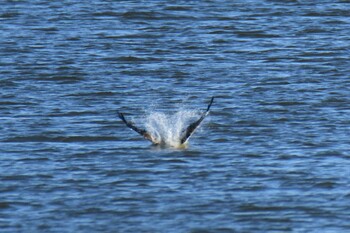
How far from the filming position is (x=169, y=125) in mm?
17906

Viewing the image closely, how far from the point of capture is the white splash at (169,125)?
56.3ft

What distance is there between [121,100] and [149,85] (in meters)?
1.49

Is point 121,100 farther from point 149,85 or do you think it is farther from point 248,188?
point 248,188

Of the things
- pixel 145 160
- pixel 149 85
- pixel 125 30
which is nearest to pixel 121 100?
pixel 149 85

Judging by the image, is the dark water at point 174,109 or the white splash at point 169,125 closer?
the dark water at point 174,109

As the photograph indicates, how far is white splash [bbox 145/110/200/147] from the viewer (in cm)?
1716

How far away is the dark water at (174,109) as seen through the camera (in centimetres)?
1388

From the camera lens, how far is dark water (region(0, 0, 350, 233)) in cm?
1388

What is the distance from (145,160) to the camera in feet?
53.2

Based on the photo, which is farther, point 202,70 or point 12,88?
point 202,70

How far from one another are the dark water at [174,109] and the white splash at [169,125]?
210mm

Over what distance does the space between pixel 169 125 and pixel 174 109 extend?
2.11m

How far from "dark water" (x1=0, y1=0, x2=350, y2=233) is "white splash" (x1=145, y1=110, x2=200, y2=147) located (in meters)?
0.21

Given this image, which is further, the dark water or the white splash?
the white splash
